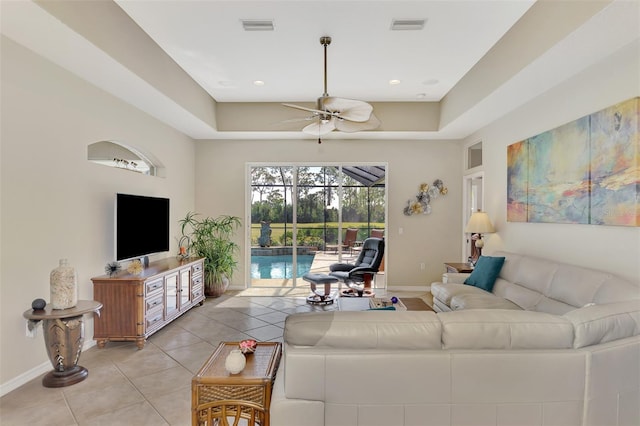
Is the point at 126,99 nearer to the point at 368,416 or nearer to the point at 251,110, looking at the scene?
the point at 251,110

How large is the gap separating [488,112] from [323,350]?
14.2ft

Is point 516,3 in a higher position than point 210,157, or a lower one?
higher

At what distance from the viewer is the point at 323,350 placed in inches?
65.9

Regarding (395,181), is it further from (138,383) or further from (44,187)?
(44,187)

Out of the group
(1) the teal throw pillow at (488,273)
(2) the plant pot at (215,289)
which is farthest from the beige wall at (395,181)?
(1) the teal throw pillow at (488,273)

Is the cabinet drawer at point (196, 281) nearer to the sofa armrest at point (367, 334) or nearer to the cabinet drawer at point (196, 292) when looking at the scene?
the cabinet drawer at point (196, 292)

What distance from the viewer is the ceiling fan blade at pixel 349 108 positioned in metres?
3.10

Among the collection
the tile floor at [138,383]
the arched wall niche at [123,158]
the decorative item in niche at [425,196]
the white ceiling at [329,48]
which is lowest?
the tile floor at [138,383]

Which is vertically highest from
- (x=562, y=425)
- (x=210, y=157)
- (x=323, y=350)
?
(x=210, y=157)

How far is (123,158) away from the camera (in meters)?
4.41

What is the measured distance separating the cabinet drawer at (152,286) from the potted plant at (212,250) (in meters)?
1.65

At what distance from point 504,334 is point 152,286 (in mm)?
3532

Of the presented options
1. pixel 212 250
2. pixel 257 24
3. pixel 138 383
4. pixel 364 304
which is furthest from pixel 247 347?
pixel 212 250

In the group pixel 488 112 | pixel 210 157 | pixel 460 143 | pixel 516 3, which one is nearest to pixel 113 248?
pixel 210 157
